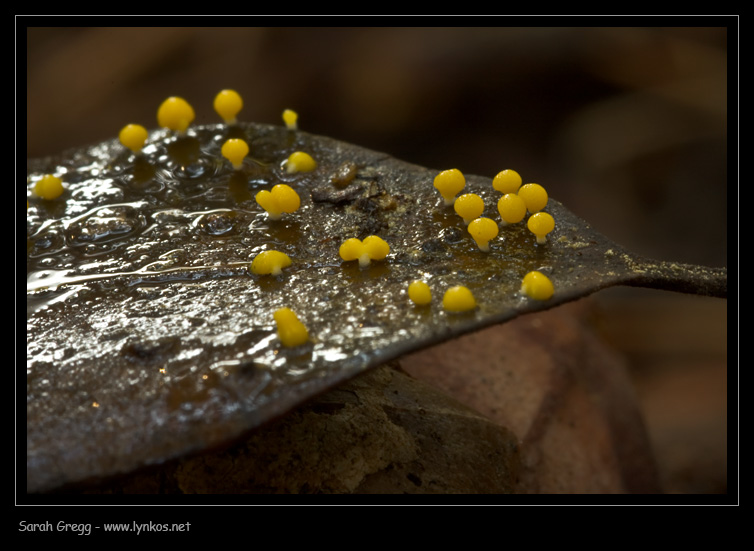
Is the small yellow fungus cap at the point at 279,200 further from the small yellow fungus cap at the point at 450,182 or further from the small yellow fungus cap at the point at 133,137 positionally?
the small yellow fungus cap at the point at 133,137

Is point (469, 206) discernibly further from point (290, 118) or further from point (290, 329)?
point (290, 118)

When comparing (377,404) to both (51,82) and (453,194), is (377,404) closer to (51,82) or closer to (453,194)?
(453,194)

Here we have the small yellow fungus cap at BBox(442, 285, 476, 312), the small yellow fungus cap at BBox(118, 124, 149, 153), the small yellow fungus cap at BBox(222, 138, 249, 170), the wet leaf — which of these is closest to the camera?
the wet leaf

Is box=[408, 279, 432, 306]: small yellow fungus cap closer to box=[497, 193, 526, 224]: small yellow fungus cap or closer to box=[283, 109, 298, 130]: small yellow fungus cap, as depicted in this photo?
box=[497, 193, 526, 224]: small yellow fungus cap

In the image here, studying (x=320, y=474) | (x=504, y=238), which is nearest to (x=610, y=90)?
(x=504, y=238)

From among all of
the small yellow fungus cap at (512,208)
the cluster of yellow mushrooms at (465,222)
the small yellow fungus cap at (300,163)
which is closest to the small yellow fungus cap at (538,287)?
the cluster of yellow mushrooms at (465,222)

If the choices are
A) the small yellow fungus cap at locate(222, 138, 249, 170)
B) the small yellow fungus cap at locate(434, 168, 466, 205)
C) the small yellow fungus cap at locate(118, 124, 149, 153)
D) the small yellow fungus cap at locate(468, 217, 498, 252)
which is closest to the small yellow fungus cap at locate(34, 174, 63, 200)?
the small yellow fungus cap at locate(118, 124, 149, 153)

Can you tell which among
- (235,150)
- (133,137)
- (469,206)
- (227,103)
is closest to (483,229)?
(469,206)
